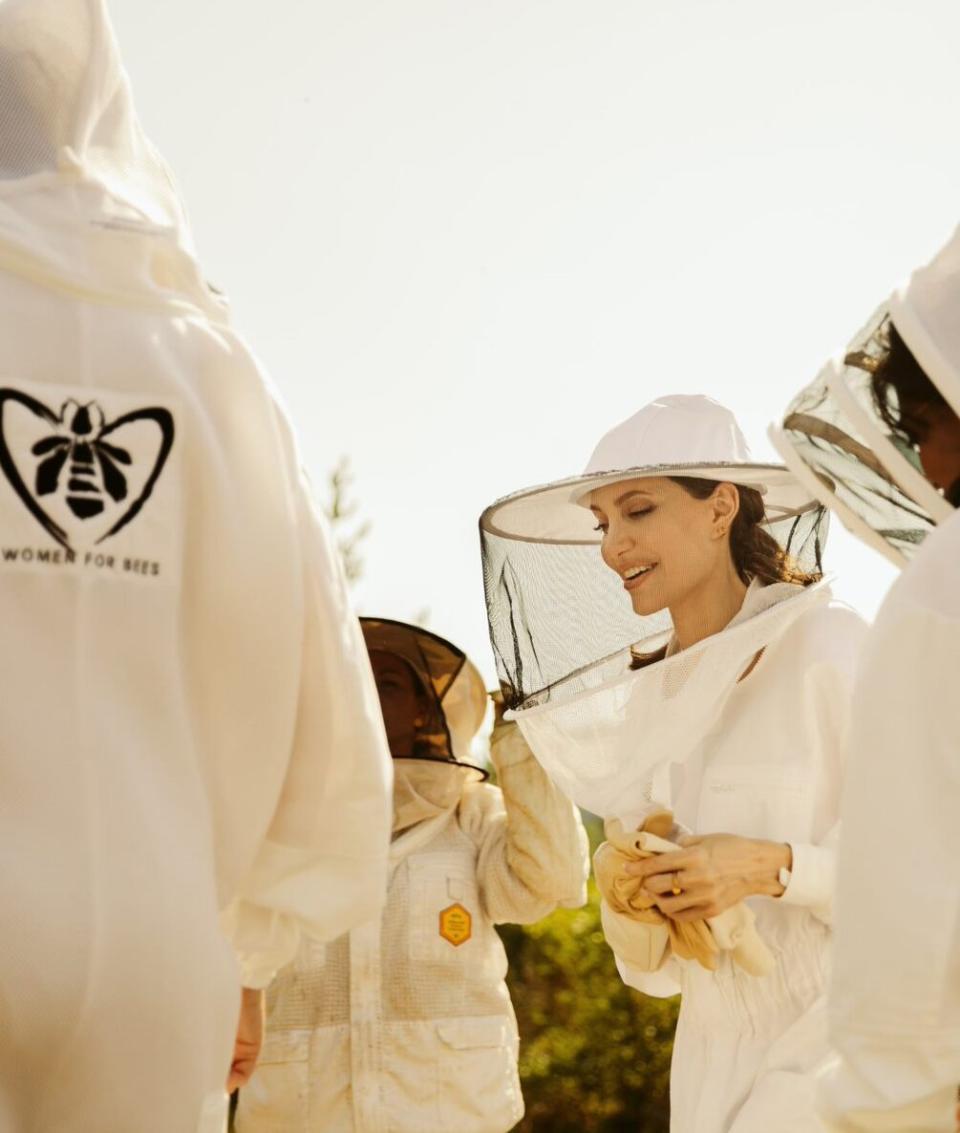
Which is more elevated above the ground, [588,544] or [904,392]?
[904,392]

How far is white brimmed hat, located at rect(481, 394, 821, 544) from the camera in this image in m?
4.54

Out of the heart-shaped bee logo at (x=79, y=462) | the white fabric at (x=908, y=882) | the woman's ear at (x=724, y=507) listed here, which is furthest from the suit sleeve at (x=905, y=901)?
the woman's ear at (x=724, y=507)

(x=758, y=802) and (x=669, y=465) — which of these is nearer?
(x=758, y=802)

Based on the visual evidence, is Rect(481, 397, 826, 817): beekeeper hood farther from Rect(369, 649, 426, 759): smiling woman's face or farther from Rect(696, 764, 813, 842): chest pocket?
Rect(369, 649, 426, 759): smiling woman's face

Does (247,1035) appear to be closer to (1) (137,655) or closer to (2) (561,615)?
(1) (137,655)

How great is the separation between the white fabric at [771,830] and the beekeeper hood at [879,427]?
1.34 metres

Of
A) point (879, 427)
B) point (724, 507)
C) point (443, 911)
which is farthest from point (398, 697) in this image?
point (879, 427)

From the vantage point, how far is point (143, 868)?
90.3 inches

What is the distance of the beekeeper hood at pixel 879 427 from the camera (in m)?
2.49

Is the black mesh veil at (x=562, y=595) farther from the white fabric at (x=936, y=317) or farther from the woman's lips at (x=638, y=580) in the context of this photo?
the white fabric at (x=936, y=317)

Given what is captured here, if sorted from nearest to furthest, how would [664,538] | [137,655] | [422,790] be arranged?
[137,655] → [664,538] → [422,790]

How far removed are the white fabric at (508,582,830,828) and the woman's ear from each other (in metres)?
0.24

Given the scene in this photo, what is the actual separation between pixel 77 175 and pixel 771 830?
97.2 inches

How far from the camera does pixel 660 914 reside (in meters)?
4.25
